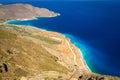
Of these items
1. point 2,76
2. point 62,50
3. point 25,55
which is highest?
point 62,50

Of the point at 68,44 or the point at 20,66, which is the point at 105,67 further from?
the point at 20,66

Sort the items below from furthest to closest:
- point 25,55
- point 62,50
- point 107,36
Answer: point 107,36 < point 62,50 < point 25,55

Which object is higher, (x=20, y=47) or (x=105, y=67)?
(x=105, y=67)

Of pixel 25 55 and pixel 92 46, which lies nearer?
pixel 25 55

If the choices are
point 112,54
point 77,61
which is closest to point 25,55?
point 77,61

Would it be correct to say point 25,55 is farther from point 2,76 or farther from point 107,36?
point 107,36

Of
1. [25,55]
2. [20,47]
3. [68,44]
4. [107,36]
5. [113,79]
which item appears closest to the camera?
[113,79]

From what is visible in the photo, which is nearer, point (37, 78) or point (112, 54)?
point (37, 78)

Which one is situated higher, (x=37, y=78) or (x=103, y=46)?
(x=103, y=46)

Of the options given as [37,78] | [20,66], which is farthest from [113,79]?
[20,66]
